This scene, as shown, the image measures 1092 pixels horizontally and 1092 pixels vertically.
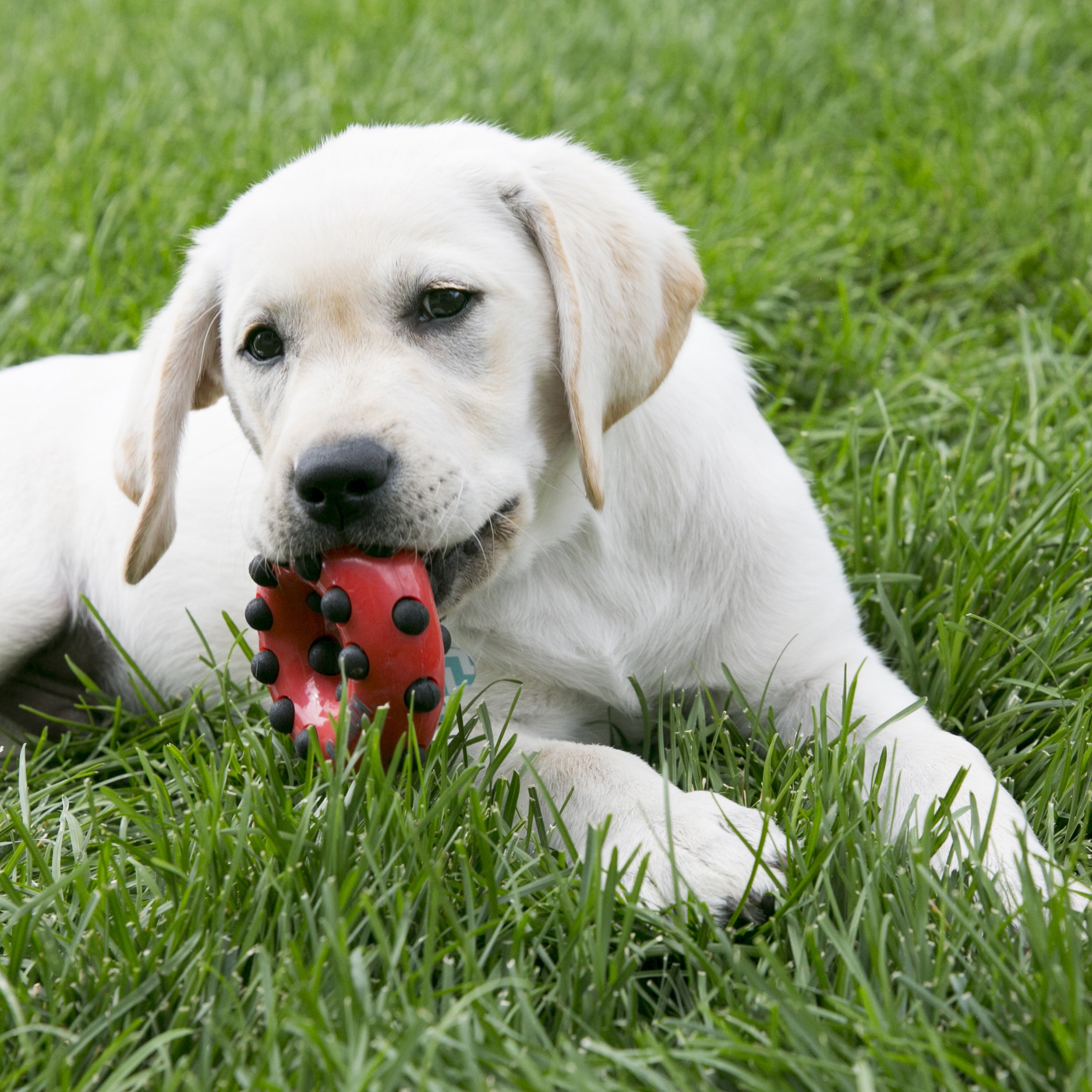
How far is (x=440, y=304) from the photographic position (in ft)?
8.45

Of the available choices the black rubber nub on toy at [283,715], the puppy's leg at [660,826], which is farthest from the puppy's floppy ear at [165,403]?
the puppy's leg at [660,826]

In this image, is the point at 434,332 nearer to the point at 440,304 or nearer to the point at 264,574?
the point at 440,304

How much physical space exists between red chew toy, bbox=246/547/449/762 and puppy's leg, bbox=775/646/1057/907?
0.80 metres

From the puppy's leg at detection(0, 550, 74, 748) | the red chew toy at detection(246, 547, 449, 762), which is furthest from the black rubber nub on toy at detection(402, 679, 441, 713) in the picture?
the puppy's leg at detection(0, 550, 74, 748)

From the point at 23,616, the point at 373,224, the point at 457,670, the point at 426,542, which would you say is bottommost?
the point at 23,616

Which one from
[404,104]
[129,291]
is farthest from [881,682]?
[404,104]

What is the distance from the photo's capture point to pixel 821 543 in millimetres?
3150

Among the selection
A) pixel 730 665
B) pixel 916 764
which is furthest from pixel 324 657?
pixel 916 764

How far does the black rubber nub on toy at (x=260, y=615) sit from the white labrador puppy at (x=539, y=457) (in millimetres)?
112

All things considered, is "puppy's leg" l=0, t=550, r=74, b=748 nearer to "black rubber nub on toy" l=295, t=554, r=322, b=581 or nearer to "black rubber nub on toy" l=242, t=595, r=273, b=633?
"black rubber nub on toy" l=242, t=595, r=273, b=633

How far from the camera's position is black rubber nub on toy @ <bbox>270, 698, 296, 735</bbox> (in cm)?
251

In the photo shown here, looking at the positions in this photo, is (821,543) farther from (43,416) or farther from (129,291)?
(129,291)

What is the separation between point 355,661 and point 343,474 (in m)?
0.34

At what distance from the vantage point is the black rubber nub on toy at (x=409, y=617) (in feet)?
7.73
